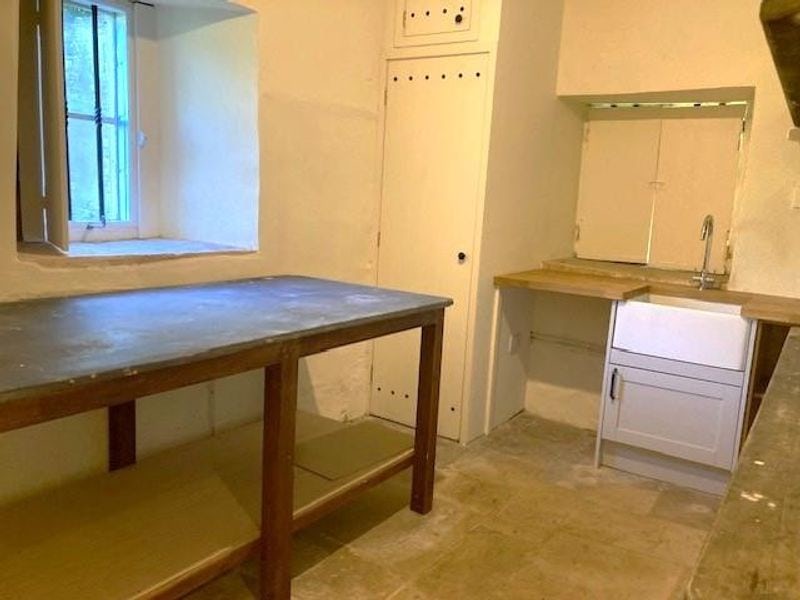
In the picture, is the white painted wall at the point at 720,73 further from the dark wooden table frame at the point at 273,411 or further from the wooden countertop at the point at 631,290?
the dark wooden table frame at the point at 273,411

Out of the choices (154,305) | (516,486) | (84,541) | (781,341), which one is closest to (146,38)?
(154,305)

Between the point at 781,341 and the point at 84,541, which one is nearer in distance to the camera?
the point at 84,541

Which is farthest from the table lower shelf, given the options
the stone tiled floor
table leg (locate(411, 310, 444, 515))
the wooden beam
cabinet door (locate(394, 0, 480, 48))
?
cabinet door (locate(394, 0, 480, 48))

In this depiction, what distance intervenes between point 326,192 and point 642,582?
206 cm

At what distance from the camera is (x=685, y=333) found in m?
2.69

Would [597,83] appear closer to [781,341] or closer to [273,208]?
[781,341]

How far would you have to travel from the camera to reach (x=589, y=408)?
3.54 m

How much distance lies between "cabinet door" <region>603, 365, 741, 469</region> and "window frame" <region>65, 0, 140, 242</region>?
2.23m

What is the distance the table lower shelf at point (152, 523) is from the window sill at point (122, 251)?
71 cm

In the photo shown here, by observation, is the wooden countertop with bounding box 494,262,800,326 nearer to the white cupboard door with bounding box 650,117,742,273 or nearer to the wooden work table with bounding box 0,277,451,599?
the white cupboard door with bounding box 650,117,742,273

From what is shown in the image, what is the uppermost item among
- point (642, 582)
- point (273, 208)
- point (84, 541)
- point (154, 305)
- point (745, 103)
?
point (745, 103)

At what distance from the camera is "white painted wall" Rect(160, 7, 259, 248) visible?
8.34ft

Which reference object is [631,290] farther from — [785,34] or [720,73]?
[785,34]

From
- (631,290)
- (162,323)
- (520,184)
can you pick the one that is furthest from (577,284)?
(162,323)
